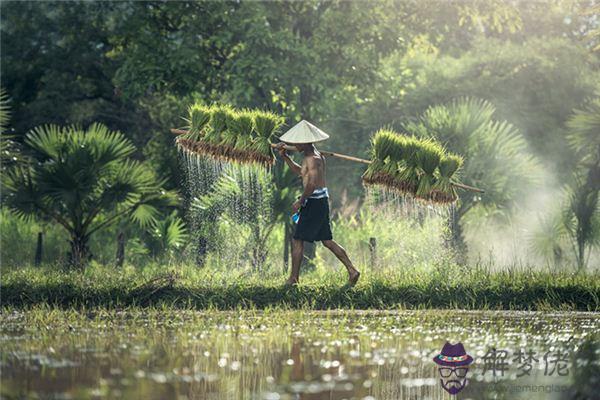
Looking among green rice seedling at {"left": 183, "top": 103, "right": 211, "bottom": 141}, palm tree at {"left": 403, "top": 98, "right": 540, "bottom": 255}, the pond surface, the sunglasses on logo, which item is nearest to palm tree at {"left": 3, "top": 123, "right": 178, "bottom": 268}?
green rice seedling at {"left": 183, "top": 103, "right": 211, "bottom": 141}

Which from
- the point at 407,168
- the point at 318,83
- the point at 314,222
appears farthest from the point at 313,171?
the point at 318,83

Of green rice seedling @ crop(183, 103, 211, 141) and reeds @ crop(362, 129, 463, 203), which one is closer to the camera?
green rice seedling @ crop(183, 103, 211, 141)

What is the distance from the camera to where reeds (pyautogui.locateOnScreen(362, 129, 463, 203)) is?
1603 cm

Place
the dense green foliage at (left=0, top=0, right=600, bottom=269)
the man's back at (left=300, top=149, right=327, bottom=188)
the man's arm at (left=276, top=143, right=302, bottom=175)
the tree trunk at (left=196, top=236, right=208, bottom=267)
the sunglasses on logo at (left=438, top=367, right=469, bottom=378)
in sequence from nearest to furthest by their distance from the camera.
→ 1. the sunglasses on logo at (left=438, top=367, right=469, bottom=378)
2. the man's back at (left=300, top=149, right=327, bottom=188)
3. the man's arm at (left=276, top=143, right=302, bottom=175)
4. the tree trunk at (left=196, top=236, right=208, bottom=267)
5. the dense green foliage at (left=0, top=0, right=600, bottom=269)

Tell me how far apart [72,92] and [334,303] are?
1674 cm

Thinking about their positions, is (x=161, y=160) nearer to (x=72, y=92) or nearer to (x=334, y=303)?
(x=72, y=92)

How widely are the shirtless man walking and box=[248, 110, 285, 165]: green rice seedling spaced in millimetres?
432

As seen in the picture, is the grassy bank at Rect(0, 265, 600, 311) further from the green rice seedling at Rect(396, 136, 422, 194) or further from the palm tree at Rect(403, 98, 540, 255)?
the palm tree at Rect(403, 98, 540, 255)

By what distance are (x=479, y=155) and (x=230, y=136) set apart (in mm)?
8410

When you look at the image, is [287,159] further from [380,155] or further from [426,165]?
[426,165]

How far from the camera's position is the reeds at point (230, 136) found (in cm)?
1585

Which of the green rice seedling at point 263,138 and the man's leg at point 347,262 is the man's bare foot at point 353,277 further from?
the green rice seedling at point 263,138

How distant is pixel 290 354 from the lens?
1031 centimetres

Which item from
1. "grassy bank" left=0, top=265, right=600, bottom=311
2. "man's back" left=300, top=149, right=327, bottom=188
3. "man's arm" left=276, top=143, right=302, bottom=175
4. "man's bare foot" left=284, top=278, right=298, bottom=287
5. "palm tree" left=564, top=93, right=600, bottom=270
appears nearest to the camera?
"grassy bank" left=0, top=265, right=600, bottom=311
